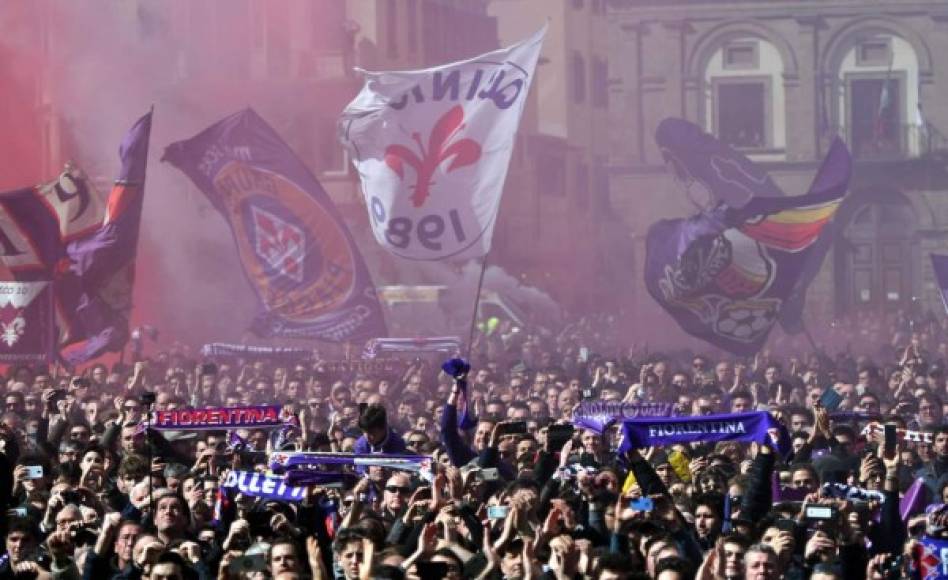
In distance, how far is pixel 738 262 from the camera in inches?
1086

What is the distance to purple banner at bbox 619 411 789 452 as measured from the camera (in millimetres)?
13789

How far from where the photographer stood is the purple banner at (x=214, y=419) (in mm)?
15625

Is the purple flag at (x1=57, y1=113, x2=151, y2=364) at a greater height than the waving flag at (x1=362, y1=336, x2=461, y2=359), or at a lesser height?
greater

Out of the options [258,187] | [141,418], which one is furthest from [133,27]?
[141,418]

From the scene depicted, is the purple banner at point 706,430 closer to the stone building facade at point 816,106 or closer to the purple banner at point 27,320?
the purple banner at point 27,320

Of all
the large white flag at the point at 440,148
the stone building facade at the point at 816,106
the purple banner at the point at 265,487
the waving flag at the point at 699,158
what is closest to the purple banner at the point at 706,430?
the purple banner at the point at 265,487

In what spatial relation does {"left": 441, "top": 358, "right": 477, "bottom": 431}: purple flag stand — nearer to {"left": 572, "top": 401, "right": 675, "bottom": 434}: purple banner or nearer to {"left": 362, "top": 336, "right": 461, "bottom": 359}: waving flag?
{"left": 572, "top": 401, "right": 675, "bottom": 434}: purple banner

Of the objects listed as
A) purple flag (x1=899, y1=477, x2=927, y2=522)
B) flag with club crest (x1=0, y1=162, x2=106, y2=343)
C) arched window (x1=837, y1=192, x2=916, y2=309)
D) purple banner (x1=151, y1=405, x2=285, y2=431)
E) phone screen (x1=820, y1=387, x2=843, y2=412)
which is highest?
flag with club crest (x1=0, y1=162, x2=106, y2=343)

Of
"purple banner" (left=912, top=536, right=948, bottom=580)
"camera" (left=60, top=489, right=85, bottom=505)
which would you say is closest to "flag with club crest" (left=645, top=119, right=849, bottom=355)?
"camera" (left=60, top=489, right=85, bottom=505)

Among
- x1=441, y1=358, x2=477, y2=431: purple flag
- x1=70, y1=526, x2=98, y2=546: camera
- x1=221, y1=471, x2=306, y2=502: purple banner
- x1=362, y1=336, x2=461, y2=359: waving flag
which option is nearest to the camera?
x1=70, y1=526, x2=98, y2=546: camera

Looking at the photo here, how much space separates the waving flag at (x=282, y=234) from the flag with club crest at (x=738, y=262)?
3.54 metres

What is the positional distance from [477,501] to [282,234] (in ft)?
44.2

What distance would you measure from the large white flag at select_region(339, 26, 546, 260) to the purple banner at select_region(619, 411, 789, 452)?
9.12 meters

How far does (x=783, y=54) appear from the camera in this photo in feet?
220
